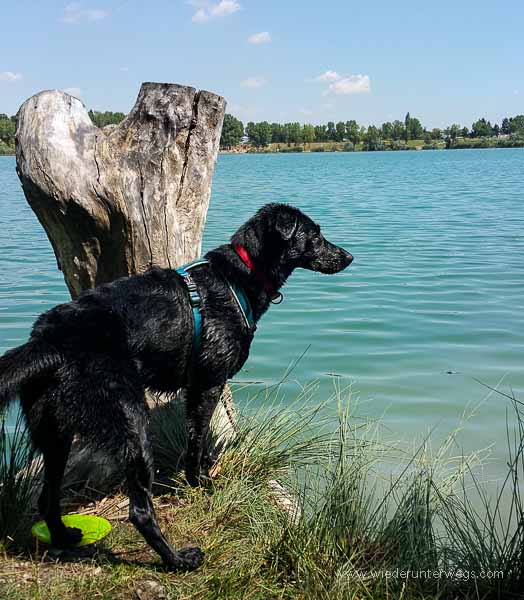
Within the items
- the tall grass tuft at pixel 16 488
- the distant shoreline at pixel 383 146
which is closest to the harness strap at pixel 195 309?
the tall grass tuft at pixel 16 488

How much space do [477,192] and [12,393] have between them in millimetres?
30445

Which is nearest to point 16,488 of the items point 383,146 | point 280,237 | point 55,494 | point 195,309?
point 55,494

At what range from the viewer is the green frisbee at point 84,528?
3504 mm

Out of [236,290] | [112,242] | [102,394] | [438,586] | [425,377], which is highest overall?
[112,242]

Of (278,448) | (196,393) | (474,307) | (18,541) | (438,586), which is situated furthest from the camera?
(474,307)

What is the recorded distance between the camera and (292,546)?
3160 millimetres

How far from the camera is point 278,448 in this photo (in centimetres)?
437

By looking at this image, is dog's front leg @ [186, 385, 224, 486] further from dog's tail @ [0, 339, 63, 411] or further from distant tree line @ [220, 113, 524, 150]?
distant tree line @ [220, 113, 524, 150]

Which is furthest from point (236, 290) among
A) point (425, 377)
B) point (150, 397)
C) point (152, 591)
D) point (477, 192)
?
point (477, 192)

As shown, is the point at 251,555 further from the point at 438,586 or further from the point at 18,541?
the point at 18,541

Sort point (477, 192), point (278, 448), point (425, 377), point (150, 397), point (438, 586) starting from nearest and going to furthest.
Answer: point (438, 586), point (278, 448), point (150, 397), point (425, 377), point (477, 192)

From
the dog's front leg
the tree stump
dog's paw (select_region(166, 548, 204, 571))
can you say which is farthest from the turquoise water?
dog's paw (select_region(166, 548, 204, 571))

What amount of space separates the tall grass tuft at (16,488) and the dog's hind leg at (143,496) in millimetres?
619

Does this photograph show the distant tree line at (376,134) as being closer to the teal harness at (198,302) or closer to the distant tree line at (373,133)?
the distant tree line at (373,133)
